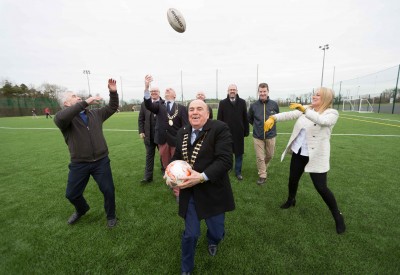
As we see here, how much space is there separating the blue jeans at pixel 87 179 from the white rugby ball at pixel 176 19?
3620mm

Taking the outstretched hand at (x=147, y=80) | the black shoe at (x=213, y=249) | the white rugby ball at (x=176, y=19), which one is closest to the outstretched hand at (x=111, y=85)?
the outstretched hand at (x=147, y=80)

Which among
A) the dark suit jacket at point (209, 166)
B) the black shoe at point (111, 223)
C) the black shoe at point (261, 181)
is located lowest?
the black shoe at point (111, 223)

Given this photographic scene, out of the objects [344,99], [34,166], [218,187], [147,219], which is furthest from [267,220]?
[344,99]

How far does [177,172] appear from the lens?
220 cm

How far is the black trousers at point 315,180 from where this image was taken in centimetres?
305

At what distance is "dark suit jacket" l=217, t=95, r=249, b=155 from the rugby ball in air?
2.98m

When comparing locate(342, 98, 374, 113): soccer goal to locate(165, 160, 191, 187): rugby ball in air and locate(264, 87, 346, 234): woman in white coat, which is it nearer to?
locate(264, 87, 346, 234): woman in white coat

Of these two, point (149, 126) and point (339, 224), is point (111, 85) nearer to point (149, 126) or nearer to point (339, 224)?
point (149, 126)

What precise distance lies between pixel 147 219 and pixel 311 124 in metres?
2.99

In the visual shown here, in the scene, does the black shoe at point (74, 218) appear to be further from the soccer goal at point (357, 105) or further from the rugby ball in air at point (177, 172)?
the soccer goal at point (357, 105)

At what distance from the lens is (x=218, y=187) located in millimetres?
2367

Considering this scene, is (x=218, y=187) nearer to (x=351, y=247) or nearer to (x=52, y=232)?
(x=351, y=247)

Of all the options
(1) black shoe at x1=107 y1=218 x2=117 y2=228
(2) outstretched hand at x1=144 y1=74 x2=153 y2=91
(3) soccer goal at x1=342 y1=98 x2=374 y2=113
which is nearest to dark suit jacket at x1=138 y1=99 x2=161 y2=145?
(2) outstretched hand at x1=144 y1=74 x2=153 y2=91

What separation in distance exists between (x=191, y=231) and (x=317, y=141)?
7.00ft
